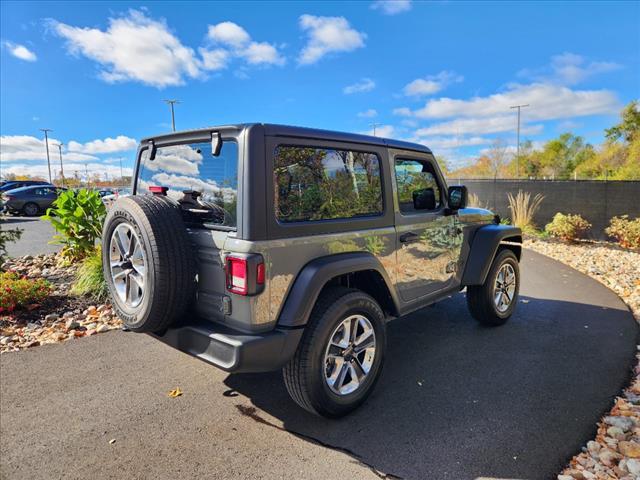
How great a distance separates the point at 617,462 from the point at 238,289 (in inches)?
92.5

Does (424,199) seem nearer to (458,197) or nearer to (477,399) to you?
(458,197)

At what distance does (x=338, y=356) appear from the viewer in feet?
8.89

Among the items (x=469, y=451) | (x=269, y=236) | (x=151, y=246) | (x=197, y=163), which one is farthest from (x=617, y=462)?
(x=197, y=163)

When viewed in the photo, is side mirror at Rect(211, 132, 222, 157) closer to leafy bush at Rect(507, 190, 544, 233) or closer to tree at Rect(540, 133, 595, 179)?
leafy bush at Rect(507, 190, 544, 233)

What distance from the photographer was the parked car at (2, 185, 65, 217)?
18375mm

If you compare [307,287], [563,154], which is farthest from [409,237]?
[563,154]

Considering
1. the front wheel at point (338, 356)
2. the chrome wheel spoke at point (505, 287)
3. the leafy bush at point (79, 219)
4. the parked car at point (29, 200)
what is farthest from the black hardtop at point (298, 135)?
the parked car at point (29, 200)

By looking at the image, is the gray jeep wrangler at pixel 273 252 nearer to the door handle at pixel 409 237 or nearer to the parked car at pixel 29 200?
the door handle at pixel 409 237

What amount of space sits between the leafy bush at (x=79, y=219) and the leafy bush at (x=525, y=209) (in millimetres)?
9911

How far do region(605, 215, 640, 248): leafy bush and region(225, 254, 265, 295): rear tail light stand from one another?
8.96 meters

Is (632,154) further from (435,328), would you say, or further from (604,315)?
(435,328)

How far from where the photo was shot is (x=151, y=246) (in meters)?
2.33

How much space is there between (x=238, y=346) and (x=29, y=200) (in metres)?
21.2

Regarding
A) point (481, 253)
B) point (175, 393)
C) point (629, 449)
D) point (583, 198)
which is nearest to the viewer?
point (629, 449)
